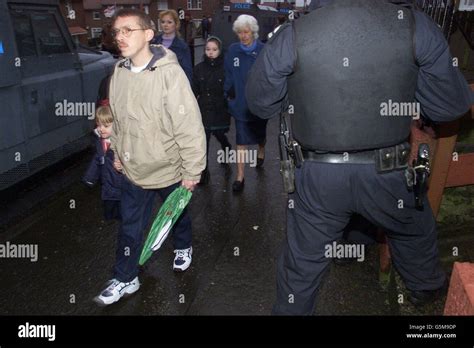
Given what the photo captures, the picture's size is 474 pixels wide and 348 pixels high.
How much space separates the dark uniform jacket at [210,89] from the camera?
15.6ft

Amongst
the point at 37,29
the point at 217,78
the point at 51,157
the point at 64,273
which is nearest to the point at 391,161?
the point at 64,273

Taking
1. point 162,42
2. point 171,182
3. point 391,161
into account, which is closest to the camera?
point 391,161

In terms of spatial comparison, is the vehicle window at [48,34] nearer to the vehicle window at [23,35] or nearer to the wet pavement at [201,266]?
the vehicle window at [23,35]

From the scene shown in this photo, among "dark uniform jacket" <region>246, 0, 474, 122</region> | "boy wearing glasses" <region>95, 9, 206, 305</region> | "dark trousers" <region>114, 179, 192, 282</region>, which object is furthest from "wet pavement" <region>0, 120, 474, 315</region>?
"dark uniform jacket" <region>246, 0, 474, 122</region>

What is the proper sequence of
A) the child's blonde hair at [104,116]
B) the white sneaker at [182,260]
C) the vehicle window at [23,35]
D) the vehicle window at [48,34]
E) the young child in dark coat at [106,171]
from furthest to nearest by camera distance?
the vehicle window at [48,34]
the vehicle window at [23,35]
the white sneaker at [182,260]
the child's blonde hair at [104,116]
the young child in dark coat at [106,171]

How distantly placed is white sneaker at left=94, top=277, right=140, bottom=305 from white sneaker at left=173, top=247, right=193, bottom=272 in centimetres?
38

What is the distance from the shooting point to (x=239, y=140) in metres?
4.80

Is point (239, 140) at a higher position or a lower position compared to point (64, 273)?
higher

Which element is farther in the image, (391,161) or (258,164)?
(258,164)

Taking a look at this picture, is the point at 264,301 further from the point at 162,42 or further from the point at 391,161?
the point at 162,42

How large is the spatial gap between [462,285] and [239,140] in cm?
356

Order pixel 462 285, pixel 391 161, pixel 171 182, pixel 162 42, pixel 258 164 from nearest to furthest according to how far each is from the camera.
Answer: pixel 462 285
pixel 391 161
pixel 171 182
pixel 162 42
pixel 258 164

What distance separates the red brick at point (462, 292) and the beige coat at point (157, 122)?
1.59m

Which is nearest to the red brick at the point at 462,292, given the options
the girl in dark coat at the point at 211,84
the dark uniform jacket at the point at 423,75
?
the dark uniform jacket at the point at 423,75
